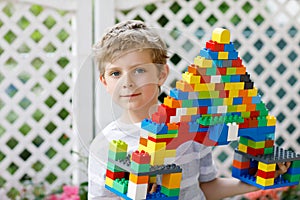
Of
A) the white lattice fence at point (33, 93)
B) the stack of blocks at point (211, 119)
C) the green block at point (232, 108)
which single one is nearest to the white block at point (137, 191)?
the stack of blocks at point (211, 119)

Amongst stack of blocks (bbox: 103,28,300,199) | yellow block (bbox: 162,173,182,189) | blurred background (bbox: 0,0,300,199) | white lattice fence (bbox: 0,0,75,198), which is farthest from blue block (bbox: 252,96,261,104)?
white lattice fence (bbox: 0,0,75,198)

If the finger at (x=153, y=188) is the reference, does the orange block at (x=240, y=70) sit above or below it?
above

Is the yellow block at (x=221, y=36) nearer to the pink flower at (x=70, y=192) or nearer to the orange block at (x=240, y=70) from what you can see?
the orange block at (x=240, y=70)


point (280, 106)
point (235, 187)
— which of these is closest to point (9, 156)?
point (280, 106)

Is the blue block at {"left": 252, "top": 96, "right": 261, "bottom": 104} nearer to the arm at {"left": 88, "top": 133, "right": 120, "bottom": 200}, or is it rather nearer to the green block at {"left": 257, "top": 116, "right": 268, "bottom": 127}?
the green block at {"left": 257, "top": 116, "right": 268, "bottom": 127}

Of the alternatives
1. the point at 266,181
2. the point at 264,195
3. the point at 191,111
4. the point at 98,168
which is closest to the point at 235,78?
the point at 191,111

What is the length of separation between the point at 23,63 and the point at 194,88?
1699mm

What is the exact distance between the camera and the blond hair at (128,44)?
4.06ft

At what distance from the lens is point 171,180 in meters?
1.23

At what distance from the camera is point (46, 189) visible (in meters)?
2.95

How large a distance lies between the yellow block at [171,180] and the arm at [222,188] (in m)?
0.33

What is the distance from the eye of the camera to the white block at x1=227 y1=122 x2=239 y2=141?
128 cm

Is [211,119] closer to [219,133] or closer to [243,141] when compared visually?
[219,133]

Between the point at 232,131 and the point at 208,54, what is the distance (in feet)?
0.50
